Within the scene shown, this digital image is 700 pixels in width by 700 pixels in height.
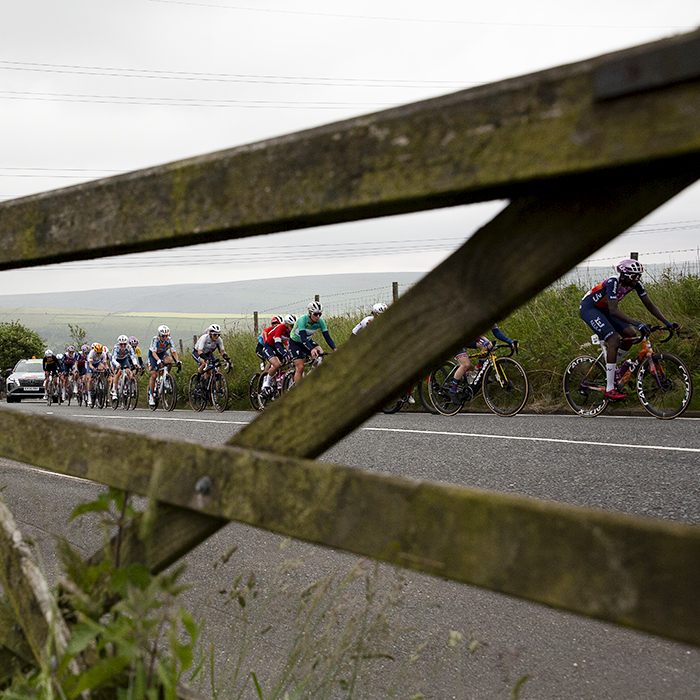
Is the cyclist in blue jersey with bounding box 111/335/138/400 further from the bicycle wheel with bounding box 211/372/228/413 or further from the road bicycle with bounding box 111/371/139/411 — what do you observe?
the bicycle wheel with bounding box 211/372/228/413

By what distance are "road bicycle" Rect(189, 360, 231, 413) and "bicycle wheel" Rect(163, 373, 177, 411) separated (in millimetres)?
1095

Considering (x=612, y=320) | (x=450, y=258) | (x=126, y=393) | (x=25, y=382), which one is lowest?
(x=25, y=382)

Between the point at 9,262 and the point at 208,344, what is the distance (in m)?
16.9

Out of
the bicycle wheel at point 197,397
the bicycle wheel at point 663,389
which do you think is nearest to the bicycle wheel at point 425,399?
the bicycle wheel at point 663,389

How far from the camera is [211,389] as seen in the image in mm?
18219

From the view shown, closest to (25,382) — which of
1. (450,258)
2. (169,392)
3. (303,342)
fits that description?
(169,392)

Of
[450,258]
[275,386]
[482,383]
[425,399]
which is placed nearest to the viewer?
[450,258]

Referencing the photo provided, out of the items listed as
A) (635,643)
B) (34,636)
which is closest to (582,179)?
(34,636)

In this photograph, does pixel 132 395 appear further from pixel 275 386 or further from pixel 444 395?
pixel 444 395

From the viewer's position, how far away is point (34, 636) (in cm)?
139

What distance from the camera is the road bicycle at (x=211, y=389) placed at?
17.9 meters

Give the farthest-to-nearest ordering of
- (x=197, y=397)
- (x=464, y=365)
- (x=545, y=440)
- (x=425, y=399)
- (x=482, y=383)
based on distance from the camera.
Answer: (x=197, y=397) < (x=425, y=399) < (x=482, y=383) < (x=464, y=365) < (x=545, y=440)

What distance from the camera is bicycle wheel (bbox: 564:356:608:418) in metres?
11.3

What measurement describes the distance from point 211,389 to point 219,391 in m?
0.29
